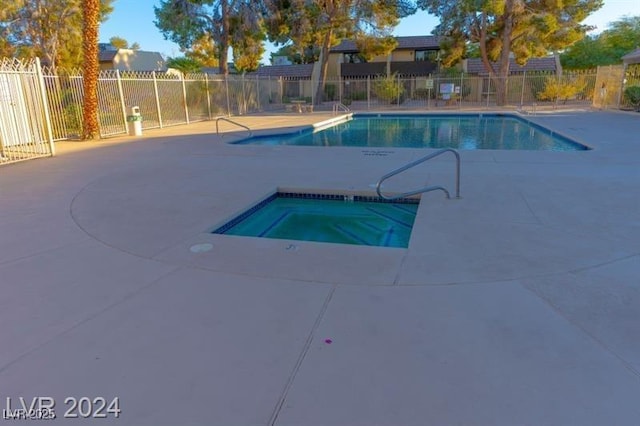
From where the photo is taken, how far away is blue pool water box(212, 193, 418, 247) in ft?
17.7

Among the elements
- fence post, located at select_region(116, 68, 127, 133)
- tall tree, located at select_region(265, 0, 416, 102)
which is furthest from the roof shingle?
fence post, located at select_region(116, 68, 127, 133)

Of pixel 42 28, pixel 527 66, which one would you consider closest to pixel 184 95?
pixel 42 28

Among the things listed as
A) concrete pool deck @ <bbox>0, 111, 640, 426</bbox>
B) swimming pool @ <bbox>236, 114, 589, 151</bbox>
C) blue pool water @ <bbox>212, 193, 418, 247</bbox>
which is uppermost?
swimming pool @ <bbox>236, 114, 589, 151</bbox>

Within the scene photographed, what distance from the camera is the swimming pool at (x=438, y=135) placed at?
12.7 m

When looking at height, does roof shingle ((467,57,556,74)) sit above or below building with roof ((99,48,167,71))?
below

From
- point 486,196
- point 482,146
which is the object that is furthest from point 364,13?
point 486,196

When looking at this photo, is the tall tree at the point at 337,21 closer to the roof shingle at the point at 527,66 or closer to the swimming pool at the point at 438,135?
the swimming pool at the point at 438,135

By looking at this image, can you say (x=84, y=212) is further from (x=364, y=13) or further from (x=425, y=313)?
(x=364, y=13)

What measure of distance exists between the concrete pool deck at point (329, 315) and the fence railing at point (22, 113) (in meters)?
4.62

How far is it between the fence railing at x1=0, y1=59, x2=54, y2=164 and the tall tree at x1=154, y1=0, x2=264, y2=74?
1332 cm

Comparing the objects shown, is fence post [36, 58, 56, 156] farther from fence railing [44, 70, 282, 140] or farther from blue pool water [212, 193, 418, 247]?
blue pool water [212, 193, 418, 247]

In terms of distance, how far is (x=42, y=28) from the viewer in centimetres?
2338

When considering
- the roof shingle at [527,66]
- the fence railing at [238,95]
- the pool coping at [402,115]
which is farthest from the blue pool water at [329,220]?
the roof shingle at [527,66]

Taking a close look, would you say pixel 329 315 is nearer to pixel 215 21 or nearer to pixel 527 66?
pixel 215 21
